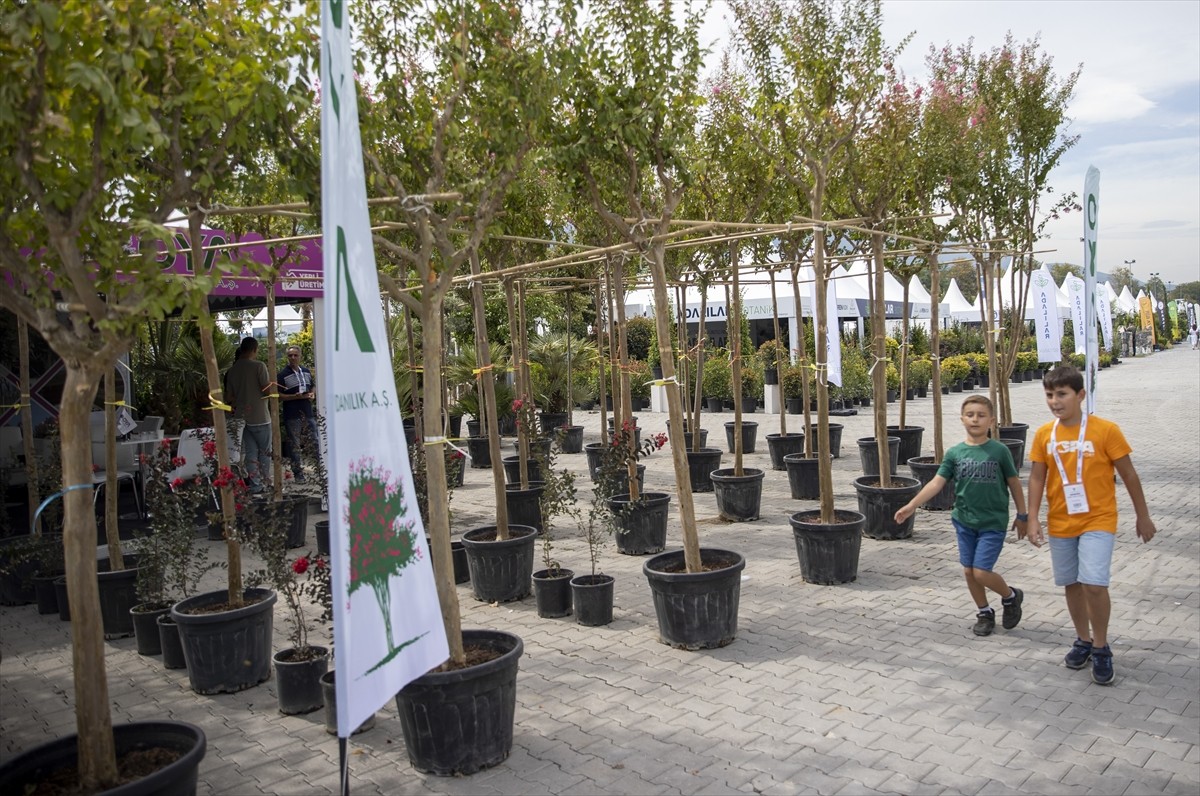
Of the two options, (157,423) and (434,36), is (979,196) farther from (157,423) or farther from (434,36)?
(157,423)

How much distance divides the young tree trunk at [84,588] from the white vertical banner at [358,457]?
1.16 meters

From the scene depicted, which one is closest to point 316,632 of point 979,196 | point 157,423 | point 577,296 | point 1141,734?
point 1141,734

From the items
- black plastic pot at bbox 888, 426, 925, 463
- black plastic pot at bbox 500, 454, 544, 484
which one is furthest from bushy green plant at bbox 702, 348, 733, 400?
black plastic pot at bbox 500, 454, 544, 484

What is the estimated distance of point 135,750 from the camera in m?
3.46

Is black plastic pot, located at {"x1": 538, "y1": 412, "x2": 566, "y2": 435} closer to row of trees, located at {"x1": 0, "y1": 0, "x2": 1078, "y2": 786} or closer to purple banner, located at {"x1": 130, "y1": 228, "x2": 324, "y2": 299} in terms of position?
purple banner, located at {"x1": 130, "y1": 228, "x2": 324, "y2": 299}

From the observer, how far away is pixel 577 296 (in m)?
17.3

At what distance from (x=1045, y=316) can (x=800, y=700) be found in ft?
28.6

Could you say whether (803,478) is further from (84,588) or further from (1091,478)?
(84,588)

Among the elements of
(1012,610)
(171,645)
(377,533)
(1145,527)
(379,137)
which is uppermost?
(379,137)

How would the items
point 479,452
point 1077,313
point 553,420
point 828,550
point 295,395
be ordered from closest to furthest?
1. point 828,550
2. point 295,395
3. point 479,452
4. point 1077,313
5. point 553,420

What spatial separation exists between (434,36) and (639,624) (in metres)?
3.79

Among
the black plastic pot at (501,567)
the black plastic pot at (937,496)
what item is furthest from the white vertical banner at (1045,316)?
the black plastic pot at (501,567)

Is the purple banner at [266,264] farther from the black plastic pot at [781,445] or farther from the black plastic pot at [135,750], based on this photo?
the black plastic pot at [781,445]

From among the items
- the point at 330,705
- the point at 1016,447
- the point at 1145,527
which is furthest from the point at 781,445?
the point at 330,705
